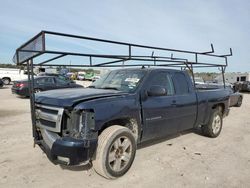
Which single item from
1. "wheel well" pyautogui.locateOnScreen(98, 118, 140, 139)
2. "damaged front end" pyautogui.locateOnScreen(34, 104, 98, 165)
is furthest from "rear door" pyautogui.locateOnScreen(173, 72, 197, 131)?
"damaged front end" pyautogui.locateOnScreen(34, 104, 98, 165)

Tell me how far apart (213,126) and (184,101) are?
5.59ft

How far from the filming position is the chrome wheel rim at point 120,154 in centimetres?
368

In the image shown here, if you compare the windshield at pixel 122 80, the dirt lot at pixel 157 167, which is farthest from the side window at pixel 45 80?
the windshield at pixel 122 80

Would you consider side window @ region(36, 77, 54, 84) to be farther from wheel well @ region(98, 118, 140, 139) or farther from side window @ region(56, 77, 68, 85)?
wheel well @ region(98, 118, 140, 139)

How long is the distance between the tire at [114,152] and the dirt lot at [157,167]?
162 mm

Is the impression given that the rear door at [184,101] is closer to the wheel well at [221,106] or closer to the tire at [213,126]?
the tire at [213,126]

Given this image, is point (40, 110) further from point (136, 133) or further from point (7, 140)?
point (7, 140)

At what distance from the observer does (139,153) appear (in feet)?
15.8

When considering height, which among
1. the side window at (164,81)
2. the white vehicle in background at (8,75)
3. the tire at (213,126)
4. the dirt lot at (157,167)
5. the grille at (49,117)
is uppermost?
the white vehicle in background at (8,75)

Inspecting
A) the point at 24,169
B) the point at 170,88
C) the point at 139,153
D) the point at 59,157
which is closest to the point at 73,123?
the point at 59,157

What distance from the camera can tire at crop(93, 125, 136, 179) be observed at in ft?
11.4

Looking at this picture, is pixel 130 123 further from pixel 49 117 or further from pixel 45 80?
pixel 45 80

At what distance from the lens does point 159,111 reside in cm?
450

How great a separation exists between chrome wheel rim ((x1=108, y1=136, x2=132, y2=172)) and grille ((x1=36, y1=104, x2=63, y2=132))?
0.91 meters
